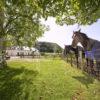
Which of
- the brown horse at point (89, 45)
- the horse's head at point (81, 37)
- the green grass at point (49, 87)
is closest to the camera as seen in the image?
the green grass at point (49, 87)

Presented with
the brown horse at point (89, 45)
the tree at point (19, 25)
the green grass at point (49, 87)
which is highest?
the tree at point (19, 25)

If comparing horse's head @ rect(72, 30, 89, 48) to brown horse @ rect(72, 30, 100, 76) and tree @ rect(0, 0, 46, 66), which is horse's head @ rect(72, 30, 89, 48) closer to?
brown horse @ rect(72, 30, 100, 76)

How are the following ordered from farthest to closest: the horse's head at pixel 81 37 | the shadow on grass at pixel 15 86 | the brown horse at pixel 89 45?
the horse's head at pixel 81 37
the brown horse at pixel 89 45
the shadow on grass at pixel 15 86

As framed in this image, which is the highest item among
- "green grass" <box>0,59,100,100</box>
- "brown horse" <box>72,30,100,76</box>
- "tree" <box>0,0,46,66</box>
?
"tree" <box>0,0,46,66</box>

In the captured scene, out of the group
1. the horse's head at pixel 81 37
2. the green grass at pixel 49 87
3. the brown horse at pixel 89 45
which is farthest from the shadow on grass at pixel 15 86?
the horse's head at pixel 81 37

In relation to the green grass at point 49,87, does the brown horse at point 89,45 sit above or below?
above

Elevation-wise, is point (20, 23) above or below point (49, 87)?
above

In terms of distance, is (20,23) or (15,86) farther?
(20,23)

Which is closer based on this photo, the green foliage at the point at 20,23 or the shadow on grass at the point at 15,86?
the shadow on grass at the point at 15,86

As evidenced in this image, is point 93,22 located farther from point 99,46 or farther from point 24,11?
point 24,11

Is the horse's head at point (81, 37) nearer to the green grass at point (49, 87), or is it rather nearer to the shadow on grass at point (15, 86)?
the green grass at point (49, 87)

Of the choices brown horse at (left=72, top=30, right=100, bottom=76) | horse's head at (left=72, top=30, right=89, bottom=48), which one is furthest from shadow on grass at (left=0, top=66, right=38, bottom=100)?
horse's head at (left=72, top=30, right=89, bottom=48)

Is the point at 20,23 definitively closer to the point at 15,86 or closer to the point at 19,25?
the point at 19,25

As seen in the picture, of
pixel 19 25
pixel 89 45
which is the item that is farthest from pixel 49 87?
pixel 19 25
